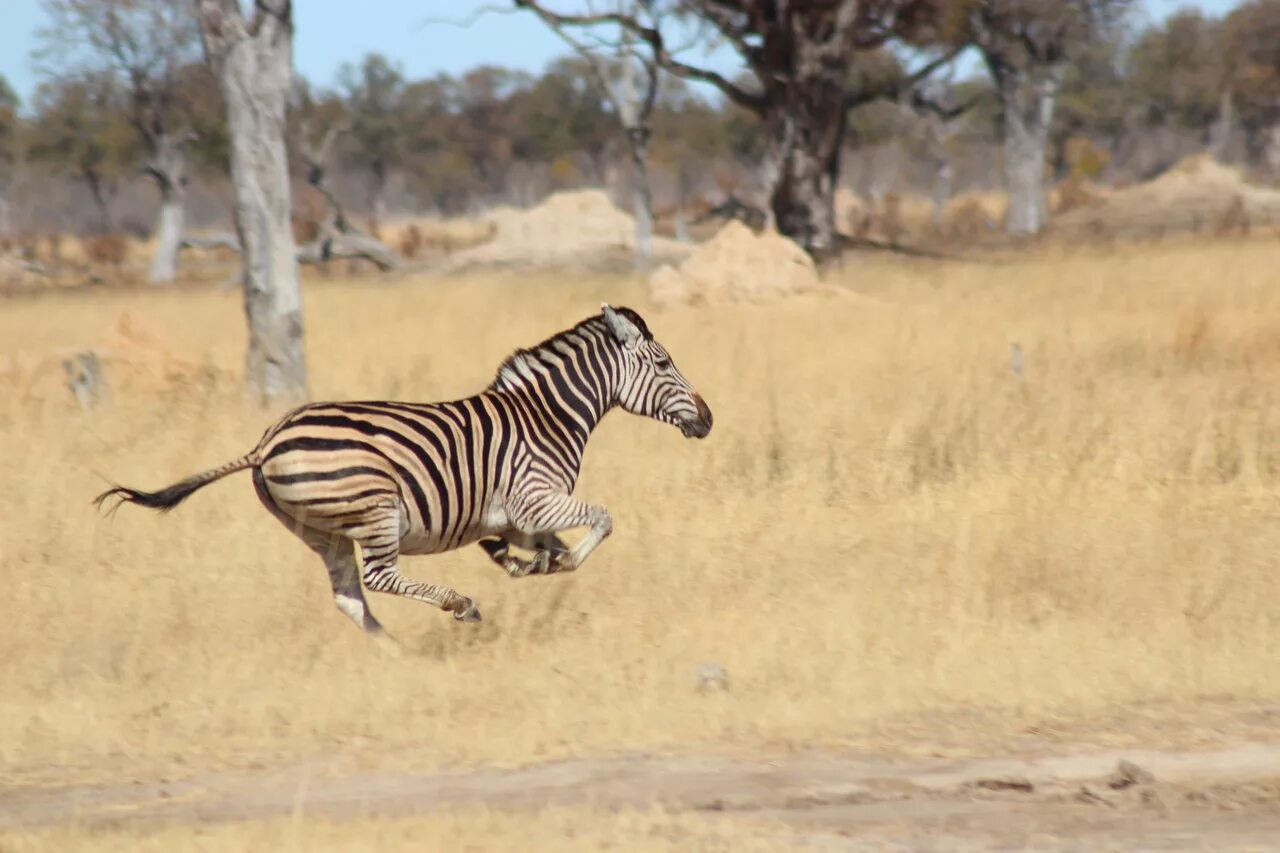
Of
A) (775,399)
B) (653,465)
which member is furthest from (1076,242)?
(653,465)

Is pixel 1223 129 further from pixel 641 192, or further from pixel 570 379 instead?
pixel 570 379

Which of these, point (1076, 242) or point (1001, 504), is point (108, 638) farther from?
point (1076, 242)

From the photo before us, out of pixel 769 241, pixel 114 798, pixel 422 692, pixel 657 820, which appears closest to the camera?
pixel 657 820

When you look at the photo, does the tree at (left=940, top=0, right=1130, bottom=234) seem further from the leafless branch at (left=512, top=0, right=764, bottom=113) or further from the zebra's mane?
the zebra's mane

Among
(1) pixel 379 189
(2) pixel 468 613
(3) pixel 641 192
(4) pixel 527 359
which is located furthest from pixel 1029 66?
(1) pixel 379 189

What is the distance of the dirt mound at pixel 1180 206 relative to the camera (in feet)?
103

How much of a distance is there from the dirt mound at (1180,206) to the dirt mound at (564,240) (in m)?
9.31

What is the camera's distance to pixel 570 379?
7.30 meters

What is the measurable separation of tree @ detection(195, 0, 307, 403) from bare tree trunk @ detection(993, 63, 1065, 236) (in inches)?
1033

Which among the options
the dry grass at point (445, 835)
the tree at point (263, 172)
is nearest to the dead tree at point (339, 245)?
the tree at point (263, 172)

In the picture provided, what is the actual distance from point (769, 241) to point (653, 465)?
938cm

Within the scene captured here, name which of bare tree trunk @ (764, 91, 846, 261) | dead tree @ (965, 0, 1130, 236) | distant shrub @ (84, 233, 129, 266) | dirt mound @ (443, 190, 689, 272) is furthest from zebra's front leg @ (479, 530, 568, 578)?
distant shrub @ (84, 233, 129, 266)

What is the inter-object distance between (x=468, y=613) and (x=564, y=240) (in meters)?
25.3

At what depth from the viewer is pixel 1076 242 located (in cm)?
2814
